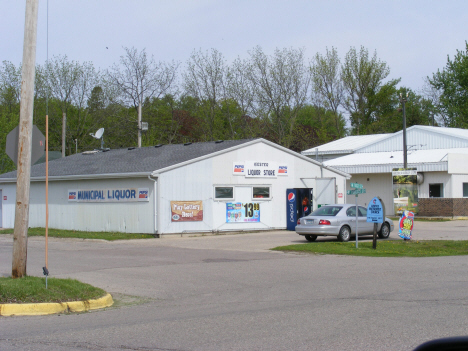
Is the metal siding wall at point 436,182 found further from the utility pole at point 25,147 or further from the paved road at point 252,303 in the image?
the utility pole at point 25,147

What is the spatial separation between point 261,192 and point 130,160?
22.7 ft

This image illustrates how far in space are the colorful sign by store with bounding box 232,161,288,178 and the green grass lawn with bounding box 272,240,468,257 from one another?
8478 mm

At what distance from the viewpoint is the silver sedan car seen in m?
21.2

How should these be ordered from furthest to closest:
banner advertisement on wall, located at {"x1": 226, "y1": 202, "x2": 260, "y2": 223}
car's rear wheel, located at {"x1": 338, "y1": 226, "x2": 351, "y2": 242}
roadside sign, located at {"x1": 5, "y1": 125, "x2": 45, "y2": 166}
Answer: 1. banner advertisement on wall, located at {"x1": 226, "y1": 202, "x2": 260, "y2": 223}
2. car's rear wheel, located at {"x1": 338, "y1": 226, "x2": 351, "y2": 242}
3. roadside sign, located at {"x1": 5, "y1": 125, "x2": 45, "y2": 166}

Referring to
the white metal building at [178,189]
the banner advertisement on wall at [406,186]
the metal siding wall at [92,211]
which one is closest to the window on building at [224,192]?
the white metal building at [178,189]

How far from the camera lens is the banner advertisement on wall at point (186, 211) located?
24969mm

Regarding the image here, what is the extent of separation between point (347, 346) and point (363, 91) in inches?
2476

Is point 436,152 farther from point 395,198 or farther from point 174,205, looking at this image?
point 174,205

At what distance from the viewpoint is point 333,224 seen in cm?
2130

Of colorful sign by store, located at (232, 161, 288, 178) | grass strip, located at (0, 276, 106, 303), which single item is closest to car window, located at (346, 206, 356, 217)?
colorful sign by store, located at (232, 161, 288, 178)

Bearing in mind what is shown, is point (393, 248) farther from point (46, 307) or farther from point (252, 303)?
point (46, 307)

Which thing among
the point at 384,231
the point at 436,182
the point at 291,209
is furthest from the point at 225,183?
the point at 436,182

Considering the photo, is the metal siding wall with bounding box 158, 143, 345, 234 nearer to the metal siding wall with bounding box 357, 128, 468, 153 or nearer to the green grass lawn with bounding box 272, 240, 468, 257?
the green grass lawn with bounding box 272, 240, 468, 257

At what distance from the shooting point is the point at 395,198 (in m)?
39.4
